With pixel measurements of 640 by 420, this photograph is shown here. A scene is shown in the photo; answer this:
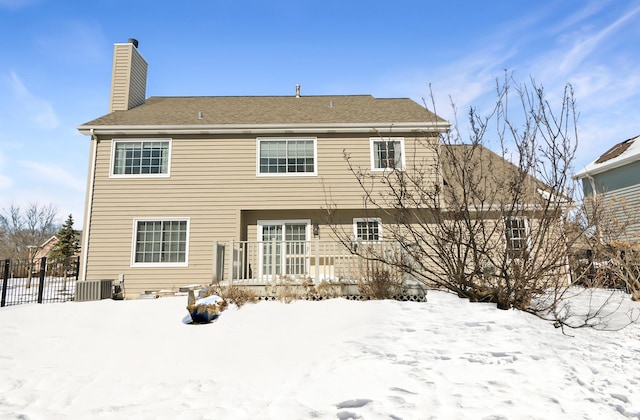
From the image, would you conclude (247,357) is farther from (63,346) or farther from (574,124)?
A: (574,124)

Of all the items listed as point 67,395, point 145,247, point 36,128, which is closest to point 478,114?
point 67,395

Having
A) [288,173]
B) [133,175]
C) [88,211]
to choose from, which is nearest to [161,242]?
[133,175]

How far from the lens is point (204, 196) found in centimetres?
1198

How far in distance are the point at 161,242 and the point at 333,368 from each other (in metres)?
9.71

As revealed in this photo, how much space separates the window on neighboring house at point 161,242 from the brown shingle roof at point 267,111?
12.1ft

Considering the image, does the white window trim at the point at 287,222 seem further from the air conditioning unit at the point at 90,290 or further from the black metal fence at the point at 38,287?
the black metal fence at the point at 38,287

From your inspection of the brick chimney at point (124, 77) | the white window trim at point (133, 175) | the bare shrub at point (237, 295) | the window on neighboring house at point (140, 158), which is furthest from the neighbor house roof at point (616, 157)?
the brick chimney at point (124, 77)

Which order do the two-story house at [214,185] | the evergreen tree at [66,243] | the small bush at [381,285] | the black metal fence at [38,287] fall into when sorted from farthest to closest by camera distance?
the evergreen tree at [66,243]
the two-story house at [214,185]
the black metal fence at [38,287]
the small bush at [381,285]

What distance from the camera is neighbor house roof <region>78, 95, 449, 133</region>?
480 inches

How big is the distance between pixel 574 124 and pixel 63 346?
9100 millimetres

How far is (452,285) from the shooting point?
6.42 m

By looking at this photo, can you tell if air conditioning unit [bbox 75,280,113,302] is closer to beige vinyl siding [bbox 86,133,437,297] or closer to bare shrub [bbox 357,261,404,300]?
beige vinyl siding [bbox 86,133,437,297]

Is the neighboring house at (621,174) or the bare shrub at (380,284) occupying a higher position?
the neighboring house at (621,174)

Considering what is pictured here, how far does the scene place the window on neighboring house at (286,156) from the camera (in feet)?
40.2
